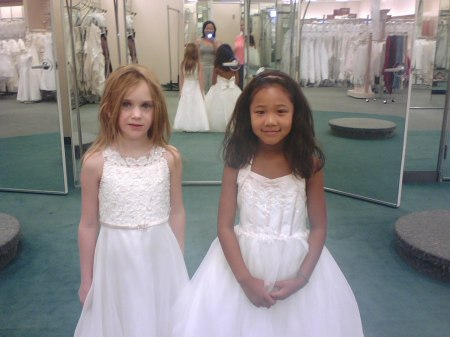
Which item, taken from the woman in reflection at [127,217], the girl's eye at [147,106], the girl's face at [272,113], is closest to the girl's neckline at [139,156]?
the woman in reflection at [127,217]

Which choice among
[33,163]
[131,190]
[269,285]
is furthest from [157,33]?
[269,285]

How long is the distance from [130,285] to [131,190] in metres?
0.32

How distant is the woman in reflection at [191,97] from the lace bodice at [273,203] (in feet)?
8.82

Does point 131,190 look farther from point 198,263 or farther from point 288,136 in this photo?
point 198,263

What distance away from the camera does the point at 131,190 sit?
5.26ft

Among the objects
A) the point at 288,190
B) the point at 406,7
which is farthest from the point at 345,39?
the point at 288,190

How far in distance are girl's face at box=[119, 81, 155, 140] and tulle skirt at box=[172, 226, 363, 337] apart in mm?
476

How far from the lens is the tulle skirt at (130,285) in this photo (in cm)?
162

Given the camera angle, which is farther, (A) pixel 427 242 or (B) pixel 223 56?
(B) pixel 223 56

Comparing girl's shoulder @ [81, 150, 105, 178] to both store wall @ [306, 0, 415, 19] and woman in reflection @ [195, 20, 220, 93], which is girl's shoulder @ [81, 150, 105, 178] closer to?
woman in reflection @ [195, 20, 220, 93]

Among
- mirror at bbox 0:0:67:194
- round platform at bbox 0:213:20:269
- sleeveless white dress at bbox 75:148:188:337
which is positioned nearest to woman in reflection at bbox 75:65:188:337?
sleeveless white dress at bbox 75:148:188:337

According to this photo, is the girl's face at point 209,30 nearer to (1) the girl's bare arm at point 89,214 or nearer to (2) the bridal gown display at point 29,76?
(2) the bridal gown display at point 29,76

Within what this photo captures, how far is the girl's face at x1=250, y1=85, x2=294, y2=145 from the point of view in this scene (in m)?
1.46

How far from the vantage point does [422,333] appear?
2246 millimetres
